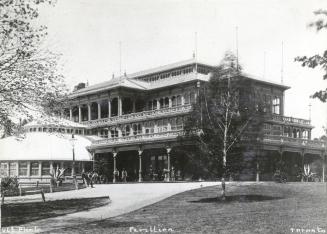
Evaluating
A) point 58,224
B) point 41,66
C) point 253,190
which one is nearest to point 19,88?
point 41,66

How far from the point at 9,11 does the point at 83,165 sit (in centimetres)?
3788

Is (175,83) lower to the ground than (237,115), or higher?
higher

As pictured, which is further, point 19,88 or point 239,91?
point 239,91

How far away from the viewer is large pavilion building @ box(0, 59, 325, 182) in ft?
148

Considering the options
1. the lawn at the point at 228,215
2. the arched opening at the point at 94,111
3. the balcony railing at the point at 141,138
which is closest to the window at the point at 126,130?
the balcony railing at the point at 141,138

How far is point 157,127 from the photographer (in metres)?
50.5

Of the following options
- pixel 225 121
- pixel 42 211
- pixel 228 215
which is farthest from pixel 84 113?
pixel 228 215

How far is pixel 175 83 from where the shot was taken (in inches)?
1992

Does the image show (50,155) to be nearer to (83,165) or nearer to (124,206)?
(83,165)

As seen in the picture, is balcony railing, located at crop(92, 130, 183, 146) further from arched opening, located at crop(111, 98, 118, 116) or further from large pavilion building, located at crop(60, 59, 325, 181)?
arched opening, located at crop(111, 98, 118, 116)

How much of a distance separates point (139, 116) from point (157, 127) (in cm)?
254

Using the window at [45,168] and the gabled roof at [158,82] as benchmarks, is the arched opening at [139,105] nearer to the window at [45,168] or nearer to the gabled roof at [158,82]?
the gabled roof at [158,82]

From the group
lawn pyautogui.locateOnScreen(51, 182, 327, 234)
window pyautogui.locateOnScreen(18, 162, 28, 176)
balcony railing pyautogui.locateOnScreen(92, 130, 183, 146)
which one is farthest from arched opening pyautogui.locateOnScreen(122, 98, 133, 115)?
lawn pyautogui.locateOnScreen(51, 182, 327, 234)

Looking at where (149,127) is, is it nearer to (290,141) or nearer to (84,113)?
(290,141)
